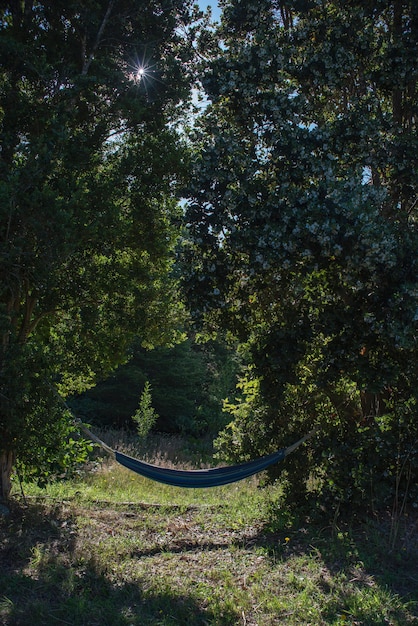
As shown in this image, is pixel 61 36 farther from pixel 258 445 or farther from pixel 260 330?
pixel 258 445

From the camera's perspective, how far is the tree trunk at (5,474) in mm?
5090

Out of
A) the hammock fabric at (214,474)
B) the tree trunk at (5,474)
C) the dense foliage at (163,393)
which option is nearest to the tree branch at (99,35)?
the tree trunk at (5,474)

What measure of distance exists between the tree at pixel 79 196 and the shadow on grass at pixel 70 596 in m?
0.97

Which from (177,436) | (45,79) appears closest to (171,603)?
(45,79)

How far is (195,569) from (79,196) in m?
3.21

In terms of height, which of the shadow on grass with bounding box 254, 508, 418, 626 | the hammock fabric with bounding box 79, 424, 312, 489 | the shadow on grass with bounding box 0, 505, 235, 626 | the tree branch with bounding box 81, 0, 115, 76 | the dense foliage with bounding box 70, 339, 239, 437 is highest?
the tree branch with bounding box 81, 0, 115, 76

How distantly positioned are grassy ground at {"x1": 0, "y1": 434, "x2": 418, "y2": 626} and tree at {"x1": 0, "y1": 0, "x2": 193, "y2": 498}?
871 mm

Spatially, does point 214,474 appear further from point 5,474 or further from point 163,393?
point 163,393

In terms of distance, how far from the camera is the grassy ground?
3.35 m

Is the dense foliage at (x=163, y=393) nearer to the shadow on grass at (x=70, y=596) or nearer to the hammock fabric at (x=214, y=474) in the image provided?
the hammock fabric at (x=214, y=474)

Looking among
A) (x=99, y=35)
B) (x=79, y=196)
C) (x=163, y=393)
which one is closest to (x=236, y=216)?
(x=79, y=196)

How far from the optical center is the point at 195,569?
4.17 m

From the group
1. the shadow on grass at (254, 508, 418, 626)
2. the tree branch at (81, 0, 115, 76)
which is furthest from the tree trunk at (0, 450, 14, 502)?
the tree branch at (81, 0, 115, 76)

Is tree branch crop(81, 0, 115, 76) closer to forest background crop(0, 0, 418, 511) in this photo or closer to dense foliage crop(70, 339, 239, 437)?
forest background crop(0, 0, 418, 511)
